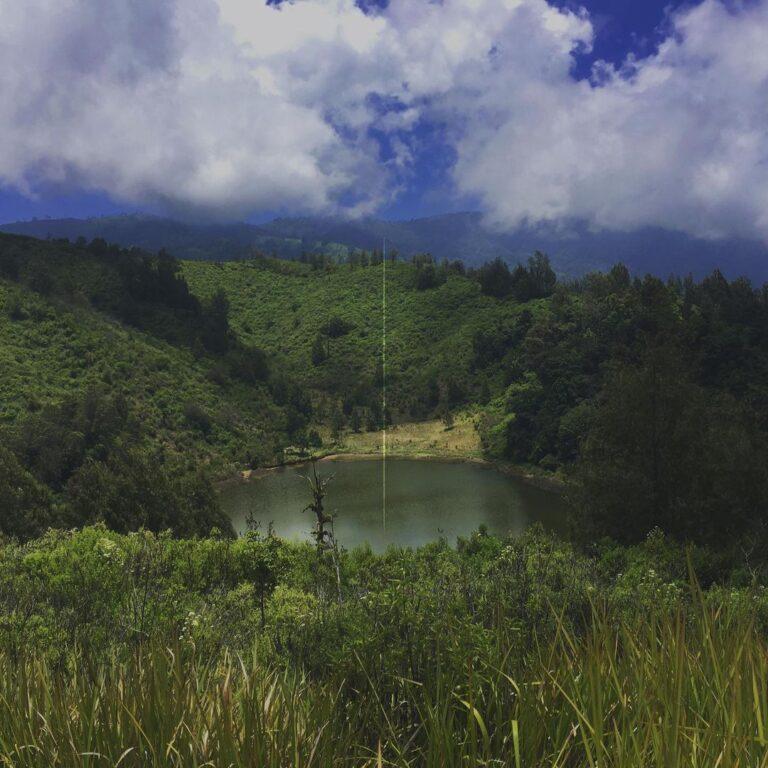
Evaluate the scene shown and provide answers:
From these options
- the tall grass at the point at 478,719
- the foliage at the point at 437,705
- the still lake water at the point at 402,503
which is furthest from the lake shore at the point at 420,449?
the tall grass at the point at 478,719

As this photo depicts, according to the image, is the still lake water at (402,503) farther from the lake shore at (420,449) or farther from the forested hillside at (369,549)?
the forested hillside at (369,549)

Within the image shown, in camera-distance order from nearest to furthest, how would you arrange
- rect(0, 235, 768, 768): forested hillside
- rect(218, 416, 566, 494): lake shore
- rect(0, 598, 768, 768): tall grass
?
rect(0, 598, 768, 768): tall grass, rect(0, 235, 768, 768): forested hillside, rect(218, 416, 566, 494): lake shore

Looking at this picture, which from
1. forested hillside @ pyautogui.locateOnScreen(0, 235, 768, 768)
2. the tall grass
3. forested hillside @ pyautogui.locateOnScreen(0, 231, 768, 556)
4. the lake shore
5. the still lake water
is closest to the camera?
the tall grass

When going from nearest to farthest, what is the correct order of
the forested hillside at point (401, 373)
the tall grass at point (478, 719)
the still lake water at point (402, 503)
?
1. the tall grass at point (478, 719)
2. the forested hillside at point (401, 373)
3. the still lake water at point (402, 503)

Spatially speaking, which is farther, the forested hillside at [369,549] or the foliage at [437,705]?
the forested hillside at [369,549]

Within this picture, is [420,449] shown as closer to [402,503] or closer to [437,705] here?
[402,503]

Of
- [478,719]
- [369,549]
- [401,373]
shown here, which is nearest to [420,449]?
[401,373]

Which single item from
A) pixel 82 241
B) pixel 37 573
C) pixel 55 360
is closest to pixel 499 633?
pixel 37 573

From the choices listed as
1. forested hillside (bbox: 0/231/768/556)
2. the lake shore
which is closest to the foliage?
forested hillside (bbox: 0/231/768/556)

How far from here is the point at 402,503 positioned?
42.7 meters

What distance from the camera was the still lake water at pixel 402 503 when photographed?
36.0 m

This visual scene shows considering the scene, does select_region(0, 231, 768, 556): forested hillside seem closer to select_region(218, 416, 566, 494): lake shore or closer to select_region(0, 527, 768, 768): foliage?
select_region(218, 416, 566, 494): lake shore

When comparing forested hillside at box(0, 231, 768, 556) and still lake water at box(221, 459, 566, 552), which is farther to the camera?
still lake water at box(221, 459, 566, 552)

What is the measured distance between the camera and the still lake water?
36.0 meters
